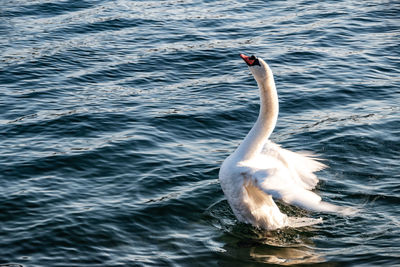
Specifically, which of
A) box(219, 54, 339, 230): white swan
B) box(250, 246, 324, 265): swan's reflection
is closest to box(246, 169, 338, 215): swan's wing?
box(219, 54, 339, 230): white swan

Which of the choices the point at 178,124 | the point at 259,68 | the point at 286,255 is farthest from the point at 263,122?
the point at 178,124

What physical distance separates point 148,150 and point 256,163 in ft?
11.7

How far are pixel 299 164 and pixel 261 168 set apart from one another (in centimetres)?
123

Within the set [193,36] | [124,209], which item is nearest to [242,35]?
[193,36]

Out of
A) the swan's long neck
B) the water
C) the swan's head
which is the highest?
the swan's head

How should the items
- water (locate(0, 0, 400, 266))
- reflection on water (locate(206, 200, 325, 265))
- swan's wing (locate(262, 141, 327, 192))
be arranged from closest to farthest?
reflection on water (locate(206, 200, 325, 265))
water (locate(0, 0, 400, 266))
swan's wing (locate(262, 141, 327, 192))

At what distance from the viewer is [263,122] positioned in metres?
10.1

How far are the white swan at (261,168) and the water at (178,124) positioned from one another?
1.26ft

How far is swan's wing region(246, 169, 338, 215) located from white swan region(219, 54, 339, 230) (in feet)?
0.07

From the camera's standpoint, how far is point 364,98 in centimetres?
1559

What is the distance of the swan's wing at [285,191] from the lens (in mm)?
8500

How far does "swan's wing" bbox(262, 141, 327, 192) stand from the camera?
33.8 feet

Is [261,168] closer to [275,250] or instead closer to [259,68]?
[275,250]

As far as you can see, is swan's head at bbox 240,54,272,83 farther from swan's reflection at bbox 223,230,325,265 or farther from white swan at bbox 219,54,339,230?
swan's reflection at bbox 223,230,325,265
